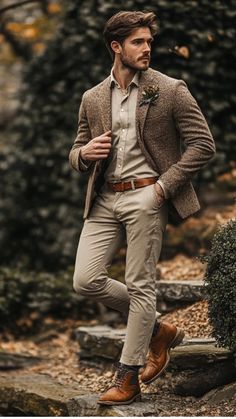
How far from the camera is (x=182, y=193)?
4973 mm

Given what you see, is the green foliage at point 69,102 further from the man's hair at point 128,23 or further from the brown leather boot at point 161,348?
the brown leather boot at point 161,348

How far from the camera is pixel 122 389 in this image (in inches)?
197

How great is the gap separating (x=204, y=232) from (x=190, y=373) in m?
2.72

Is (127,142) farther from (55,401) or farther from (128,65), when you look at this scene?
(55,401)

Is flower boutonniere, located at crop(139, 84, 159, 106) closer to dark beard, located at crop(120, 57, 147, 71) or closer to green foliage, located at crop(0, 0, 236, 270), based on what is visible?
dark beard, located at crop(120, 57, 147, 71)

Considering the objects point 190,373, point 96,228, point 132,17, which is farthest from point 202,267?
point 132,17

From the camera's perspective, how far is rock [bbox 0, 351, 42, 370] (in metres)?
7.27

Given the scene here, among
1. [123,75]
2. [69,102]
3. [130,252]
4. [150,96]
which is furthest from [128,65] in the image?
[69,102]

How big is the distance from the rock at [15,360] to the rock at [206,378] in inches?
85.2

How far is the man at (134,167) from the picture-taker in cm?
484

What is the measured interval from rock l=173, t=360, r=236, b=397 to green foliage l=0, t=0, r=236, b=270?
333 centimetres

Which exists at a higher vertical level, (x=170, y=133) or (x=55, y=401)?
(x=170, y=133)

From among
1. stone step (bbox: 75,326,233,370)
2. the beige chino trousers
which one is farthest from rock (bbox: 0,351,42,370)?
the beige chino trousers

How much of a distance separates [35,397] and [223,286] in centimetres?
182
